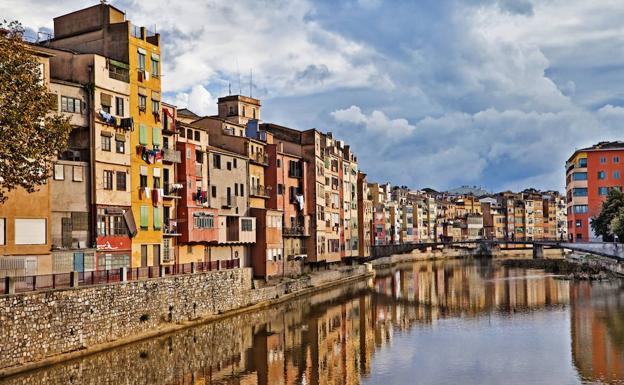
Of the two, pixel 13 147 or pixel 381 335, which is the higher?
pixel 13 147

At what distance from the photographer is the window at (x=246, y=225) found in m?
59.9

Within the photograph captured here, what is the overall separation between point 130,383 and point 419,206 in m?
161

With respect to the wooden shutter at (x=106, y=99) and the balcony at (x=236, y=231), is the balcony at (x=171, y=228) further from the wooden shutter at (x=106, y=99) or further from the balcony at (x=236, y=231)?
the wooden shutter at (x=106, y=99)

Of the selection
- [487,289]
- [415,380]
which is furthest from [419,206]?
[415,380]

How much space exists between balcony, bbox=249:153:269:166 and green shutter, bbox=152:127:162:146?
16.0m

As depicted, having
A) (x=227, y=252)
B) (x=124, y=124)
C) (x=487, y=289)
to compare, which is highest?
(x=124, y=124)

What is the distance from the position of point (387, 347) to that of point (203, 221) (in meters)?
19.3

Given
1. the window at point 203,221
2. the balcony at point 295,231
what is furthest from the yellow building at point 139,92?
the balcony at point 295,231

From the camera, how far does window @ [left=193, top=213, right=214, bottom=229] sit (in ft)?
177

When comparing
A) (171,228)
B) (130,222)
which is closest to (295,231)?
(171,228)

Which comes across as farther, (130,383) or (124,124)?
(124,124)

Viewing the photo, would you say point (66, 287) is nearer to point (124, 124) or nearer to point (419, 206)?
point (124, 124)

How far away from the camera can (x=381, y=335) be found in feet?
156

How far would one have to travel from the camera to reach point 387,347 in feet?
140
